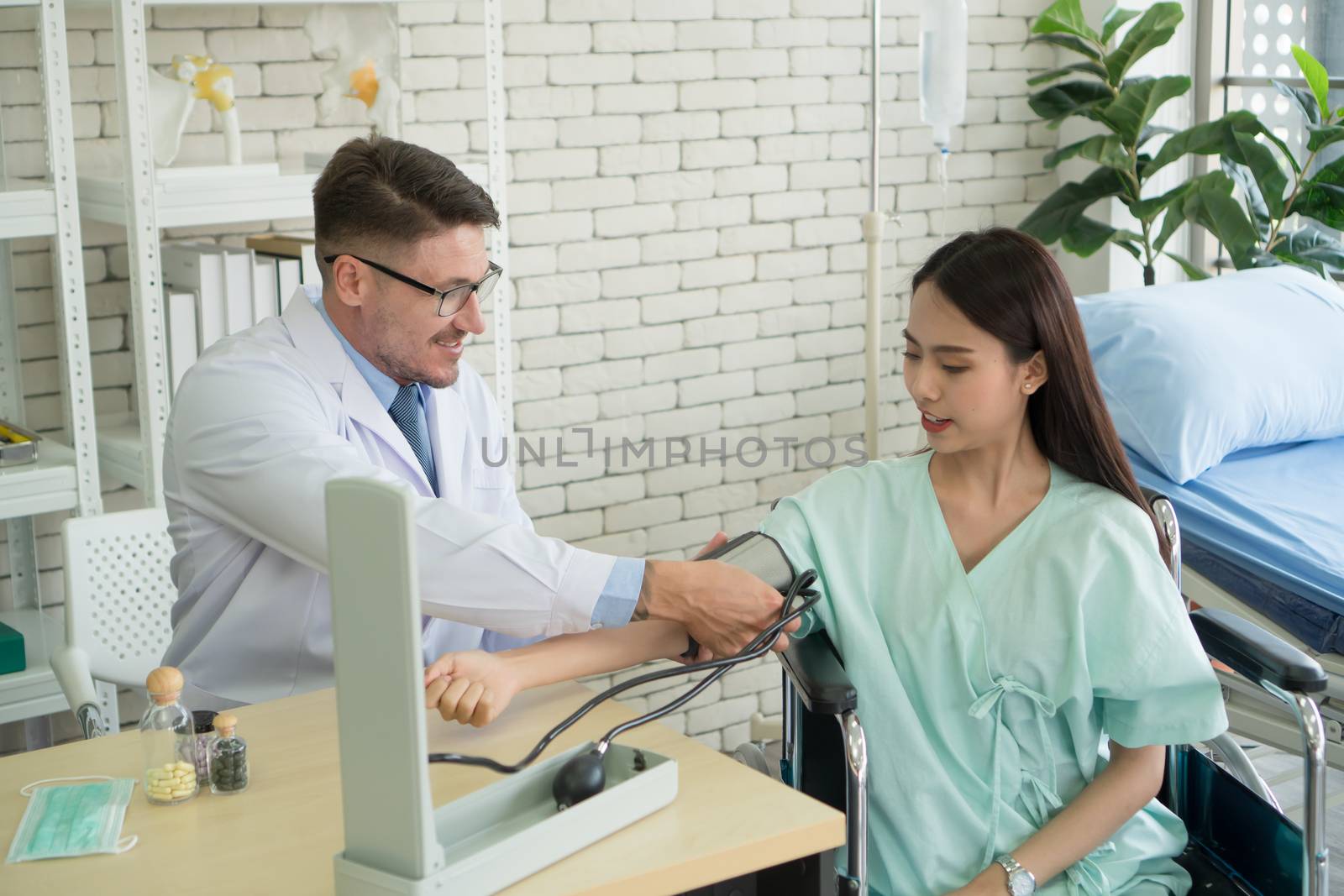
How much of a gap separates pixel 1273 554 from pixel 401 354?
146 centimetres

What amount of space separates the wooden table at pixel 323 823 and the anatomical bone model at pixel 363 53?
4.69 feet

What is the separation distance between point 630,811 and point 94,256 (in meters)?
1.75

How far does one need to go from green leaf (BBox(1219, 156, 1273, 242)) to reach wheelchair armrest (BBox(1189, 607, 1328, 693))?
1.68 metres

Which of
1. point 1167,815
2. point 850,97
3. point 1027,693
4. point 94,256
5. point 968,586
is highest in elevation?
point 850,97

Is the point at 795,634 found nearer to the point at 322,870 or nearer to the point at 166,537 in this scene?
the point at 322,870

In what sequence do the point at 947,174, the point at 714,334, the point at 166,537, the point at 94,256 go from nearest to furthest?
the point at 166,537
the point at 94,256
the point at 714,334
the point at 947,174

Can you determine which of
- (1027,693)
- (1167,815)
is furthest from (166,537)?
(1167,815)

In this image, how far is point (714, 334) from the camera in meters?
3.30

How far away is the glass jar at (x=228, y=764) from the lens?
1.31 m

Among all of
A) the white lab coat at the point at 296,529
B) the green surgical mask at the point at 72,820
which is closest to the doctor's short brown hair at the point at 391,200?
the white lab coat at the point at 296,529

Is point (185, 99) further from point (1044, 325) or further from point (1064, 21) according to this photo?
point (1064, 21)

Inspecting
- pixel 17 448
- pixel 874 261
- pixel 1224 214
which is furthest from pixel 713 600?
pixel 1224 214

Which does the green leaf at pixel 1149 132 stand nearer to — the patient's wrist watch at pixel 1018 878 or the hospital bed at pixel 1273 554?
the hospital bed at pixel 1273 554

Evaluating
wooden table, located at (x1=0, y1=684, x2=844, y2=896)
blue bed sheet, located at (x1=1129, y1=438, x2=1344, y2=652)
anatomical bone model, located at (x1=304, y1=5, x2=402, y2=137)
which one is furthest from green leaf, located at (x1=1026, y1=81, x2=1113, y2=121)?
wooden table, located at (x1=0, y1=684, x2=844, y2=896)
